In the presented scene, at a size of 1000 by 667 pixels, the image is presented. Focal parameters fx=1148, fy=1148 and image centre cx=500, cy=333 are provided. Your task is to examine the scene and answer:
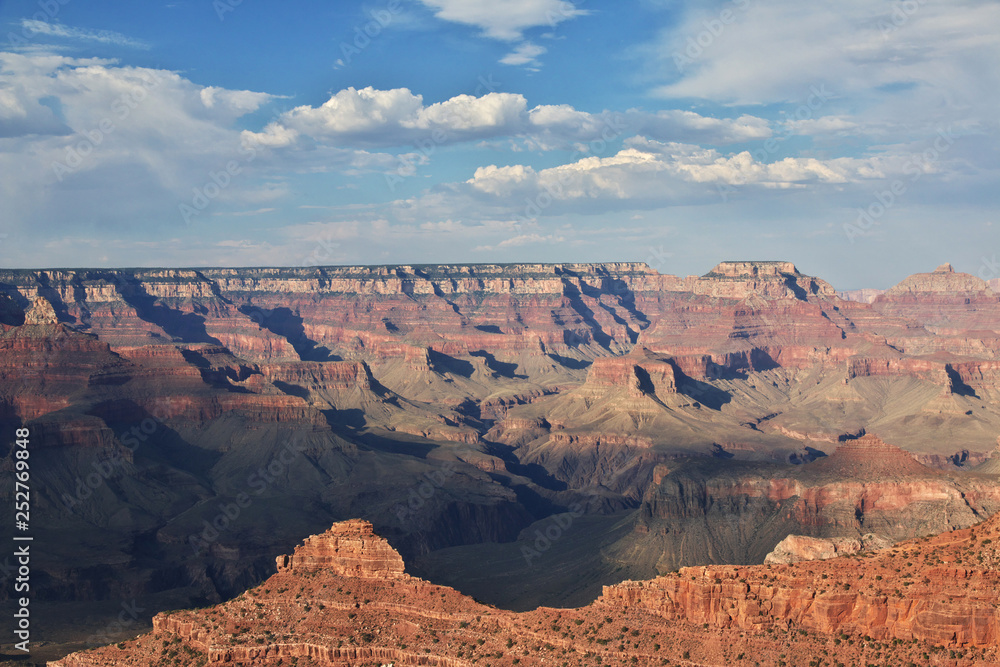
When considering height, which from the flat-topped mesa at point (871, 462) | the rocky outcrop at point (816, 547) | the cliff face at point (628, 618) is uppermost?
the cliff face at point (628, 618)

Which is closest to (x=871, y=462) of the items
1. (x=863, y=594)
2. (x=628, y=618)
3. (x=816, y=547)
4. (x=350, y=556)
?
(x=816, y=547)

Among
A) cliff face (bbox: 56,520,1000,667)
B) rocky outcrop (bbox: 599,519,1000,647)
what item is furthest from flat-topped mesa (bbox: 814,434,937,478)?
cliff face (bbox: 56,520,1000,667)

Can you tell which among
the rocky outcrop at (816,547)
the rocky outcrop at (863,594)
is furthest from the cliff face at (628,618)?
the rocky outcrop at (816,547)

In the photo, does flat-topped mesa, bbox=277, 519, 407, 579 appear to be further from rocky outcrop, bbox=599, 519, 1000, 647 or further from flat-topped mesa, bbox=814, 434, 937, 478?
flat-topped mesa, bbox=814, 434, 937, 478

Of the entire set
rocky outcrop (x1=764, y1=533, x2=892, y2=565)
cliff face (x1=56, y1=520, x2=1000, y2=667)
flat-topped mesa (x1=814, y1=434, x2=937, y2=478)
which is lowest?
rocky outcrop (x1=764, y1=533, x2=892, y2=565)

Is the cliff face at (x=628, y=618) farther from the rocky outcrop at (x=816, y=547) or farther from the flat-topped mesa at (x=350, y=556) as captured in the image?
the rocky outcrop at (x=816, y=547)

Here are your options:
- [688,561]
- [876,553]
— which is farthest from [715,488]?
[876,553]
